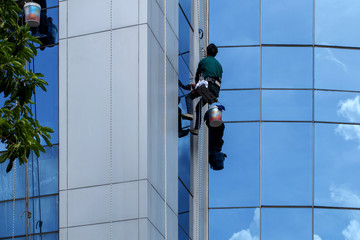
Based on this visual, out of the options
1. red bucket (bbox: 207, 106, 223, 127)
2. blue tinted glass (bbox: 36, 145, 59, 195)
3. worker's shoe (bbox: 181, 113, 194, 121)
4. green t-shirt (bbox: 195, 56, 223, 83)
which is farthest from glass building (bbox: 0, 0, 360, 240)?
red bucket (bbox: 207, 106, 223, 127)

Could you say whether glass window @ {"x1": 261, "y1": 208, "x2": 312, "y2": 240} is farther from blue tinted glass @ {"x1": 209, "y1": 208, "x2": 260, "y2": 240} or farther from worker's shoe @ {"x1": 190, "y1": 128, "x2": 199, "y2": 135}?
worker's shoe @ {"x1": 190, "y1": 128, "x2": 199, "y2": 135}

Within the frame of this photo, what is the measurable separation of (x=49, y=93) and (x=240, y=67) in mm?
7568

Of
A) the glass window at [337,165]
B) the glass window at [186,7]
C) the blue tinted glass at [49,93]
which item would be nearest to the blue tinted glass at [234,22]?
the glass window at [186,7]

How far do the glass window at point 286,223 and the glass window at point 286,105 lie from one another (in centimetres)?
230

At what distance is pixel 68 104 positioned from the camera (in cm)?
1873

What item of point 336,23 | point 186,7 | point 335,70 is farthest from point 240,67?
point 186,7

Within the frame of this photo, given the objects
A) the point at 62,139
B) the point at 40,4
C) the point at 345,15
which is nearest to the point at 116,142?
the point at 62,139

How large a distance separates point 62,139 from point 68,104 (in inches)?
25.7

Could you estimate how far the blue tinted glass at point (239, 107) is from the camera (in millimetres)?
25172

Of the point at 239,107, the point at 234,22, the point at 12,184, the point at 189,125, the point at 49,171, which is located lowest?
the point at 12,184

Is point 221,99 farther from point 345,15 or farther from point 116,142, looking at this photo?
point 116,142

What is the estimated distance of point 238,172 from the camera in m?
24.8

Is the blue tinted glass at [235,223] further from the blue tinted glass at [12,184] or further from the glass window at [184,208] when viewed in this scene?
the blue tinted glass at [12,184]

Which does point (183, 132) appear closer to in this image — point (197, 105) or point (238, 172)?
point (197, 105)
